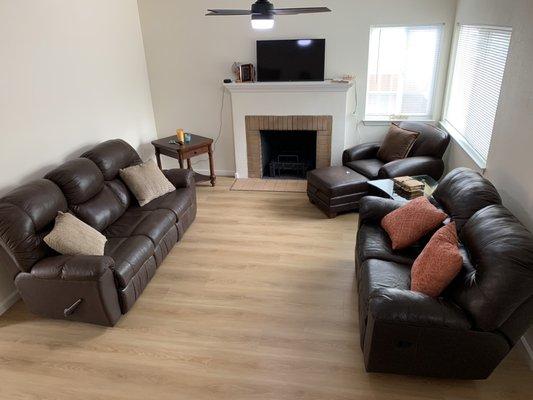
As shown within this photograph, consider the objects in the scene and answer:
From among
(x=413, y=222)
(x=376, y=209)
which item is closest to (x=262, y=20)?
(x=376, y=209)

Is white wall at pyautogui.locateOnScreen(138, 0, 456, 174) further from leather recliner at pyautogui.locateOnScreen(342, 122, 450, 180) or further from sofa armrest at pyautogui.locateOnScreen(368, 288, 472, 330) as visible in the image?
sofa armrest at pyautogui.locateOnScreen(368, 288, 472, 330)

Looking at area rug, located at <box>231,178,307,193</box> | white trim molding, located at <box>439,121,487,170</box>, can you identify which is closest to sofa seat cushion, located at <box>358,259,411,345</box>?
white trim molding, located at <box>439,121,487,170</box>

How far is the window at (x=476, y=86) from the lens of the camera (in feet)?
11.3

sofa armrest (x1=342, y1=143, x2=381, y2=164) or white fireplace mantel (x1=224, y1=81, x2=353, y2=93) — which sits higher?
white fireplace mantel (x1=224, y1=81, x2=353, y2=93)

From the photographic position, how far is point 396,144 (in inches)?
185

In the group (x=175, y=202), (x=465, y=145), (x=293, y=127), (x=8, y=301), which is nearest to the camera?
Answer: (x=8, y=301)

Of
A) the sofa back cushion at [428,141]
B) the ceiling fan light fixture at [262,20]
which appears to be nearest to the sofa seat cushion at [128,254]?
the ceiling fan light fixture at [262,20]

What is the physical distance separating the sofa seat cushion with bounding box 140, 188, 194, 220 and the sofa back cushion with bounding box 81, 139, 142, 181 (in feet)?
1.61

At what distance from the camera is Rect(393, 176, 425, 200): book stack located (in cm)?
371

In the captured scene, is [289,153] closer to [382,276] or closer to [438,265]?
[382,276]

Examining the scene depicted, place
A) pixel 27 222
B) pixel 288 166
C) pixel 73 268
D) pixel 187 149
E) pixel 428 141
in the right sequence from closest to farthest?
pixel 73 268, pixel 27 222, pixel 428 141, pixel 187 149, pixel 288 166

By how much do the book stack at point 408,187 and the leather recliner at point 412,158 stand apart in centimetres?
34

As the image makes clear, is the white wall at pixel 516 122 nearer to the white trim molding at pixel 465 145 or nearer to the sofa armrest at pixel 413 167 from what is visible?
the white trim molding at pixel 465 145

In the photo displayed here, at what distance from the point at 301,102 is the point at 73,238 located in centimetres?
333
